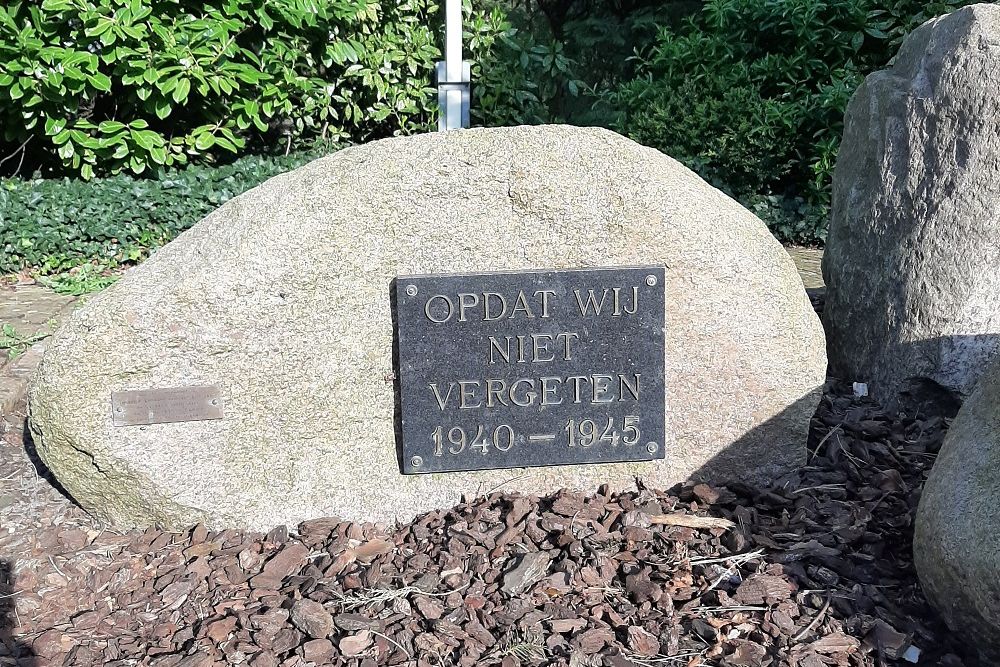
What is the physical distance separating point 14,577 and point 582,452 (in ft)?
6.11

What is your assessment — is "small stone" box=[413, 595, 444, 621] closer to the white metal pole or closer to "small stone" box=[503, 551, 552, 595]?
"small stone" box=[503, 551, 552, 595]

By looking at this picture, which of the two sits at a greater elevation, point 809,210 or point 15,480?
point 809,210

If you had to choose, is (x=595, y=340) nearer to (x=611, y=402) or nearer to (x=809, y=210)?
(x=611, y=402)

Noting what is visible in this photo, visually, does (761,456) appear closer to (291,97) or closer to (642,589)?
(642,589)

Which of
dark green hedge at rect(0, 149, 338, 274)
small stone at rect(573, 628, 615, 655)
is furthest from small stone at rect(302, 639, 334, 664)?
dark green hedge at rect(0, 149, 338, 274)

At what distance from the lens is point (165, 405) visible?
288cm

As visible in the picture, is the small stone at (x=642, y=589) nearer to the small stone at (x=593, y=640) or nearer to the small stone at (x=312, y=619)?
the small stone at (x=593, y=640)

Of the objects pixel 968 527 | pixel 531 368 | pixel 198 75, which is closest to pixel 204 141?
pixel 198 75

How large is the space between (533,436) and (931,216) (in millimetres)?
1766

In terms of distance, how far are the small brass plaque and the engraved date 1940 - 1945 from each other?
733 mm

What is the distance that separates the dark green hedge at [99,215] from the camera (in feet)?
20.3

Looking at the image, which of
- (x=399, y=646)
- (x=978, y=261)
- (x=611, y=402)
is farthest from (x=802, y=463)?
(x=399, y=646)

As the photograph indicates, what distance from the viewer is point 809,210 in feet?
22.6

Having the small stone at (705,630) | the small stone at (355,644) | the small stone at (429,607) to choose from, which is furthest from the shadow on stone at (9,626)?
the small stone at (705,630)
